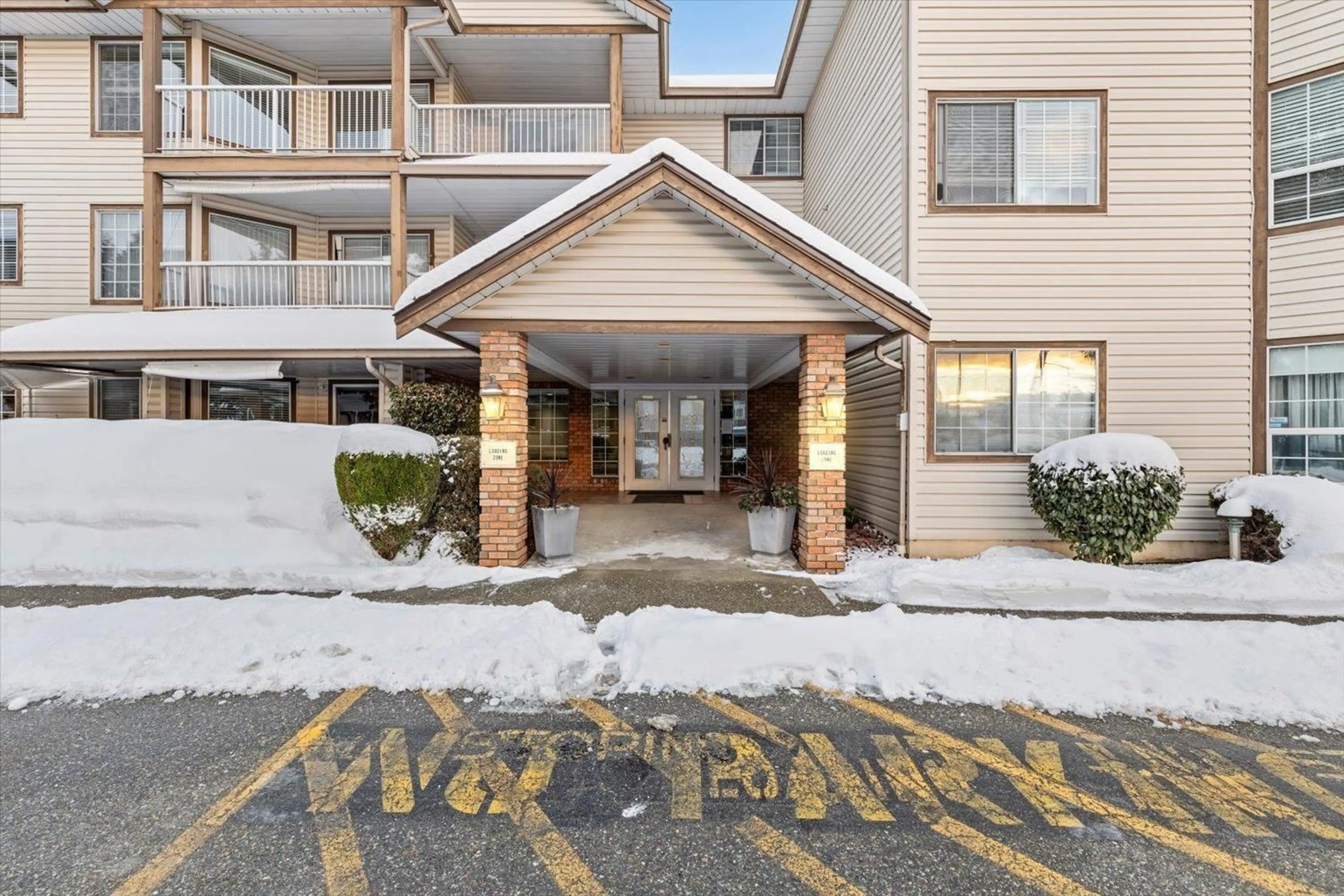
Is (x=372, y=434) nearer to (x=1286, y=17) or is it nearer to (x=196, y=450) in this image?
(x=196, y=450)

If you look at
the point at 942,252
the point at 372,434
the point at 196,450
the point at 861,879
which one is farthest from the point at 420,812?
the point at 942,252

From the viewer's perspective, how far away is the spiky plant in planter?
7.33 meters

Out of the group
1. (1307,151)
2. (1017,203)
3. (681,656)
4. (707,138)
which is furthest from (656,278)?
(707,138)

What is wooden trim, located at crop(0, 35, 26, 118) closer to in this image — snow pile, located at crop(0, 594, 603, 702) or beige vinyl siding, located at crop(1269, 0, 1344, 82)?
snow pile, located at crop(0, 594, 603, 702)

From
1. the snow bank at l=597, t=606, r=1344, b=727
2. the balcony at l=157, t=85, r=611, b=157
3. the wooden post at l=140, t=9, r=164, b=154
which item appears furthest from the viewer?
the balcony at l=157, t=85, r=611, b=157

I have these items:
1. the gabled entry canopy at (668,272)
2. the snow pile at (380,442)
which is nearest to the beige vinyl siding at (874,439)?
the gabled entry canopy at (668,272)

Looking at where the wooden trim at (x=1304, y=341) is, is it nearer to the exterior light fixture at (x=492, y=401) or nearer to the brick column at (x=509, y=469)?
the brick column at (x=509, y=469)

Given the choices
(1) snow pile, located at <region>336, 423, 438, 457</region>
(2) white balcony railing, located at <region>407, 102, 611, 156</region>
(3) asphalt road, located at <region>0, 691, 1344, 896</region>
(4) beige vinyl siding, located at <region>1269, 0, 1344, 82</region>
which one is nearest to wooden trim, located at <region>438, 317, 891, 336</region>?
(1) snow pile, located at <region>336, 423, 438, 457</region>

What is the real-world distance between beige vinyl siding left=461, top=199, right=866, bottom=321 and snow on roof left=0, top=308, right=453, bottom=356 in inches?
139

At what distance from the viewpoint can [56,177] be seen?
39.0ft

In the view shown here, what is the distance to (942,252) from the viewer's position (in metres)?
7.68

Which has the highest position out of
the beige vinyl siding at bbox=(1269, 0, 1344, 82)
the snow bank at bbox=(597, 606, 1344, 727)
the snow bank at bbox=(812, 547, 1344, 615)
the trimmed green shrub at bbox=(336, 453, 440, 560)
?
the beige vinyl siding at bbox=(1269, 0, 1344, 82)

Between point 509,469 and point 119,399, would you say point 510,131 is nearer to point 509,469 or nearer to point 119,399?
point 509,469

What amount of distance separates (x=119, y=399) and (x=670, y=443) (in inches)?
461
